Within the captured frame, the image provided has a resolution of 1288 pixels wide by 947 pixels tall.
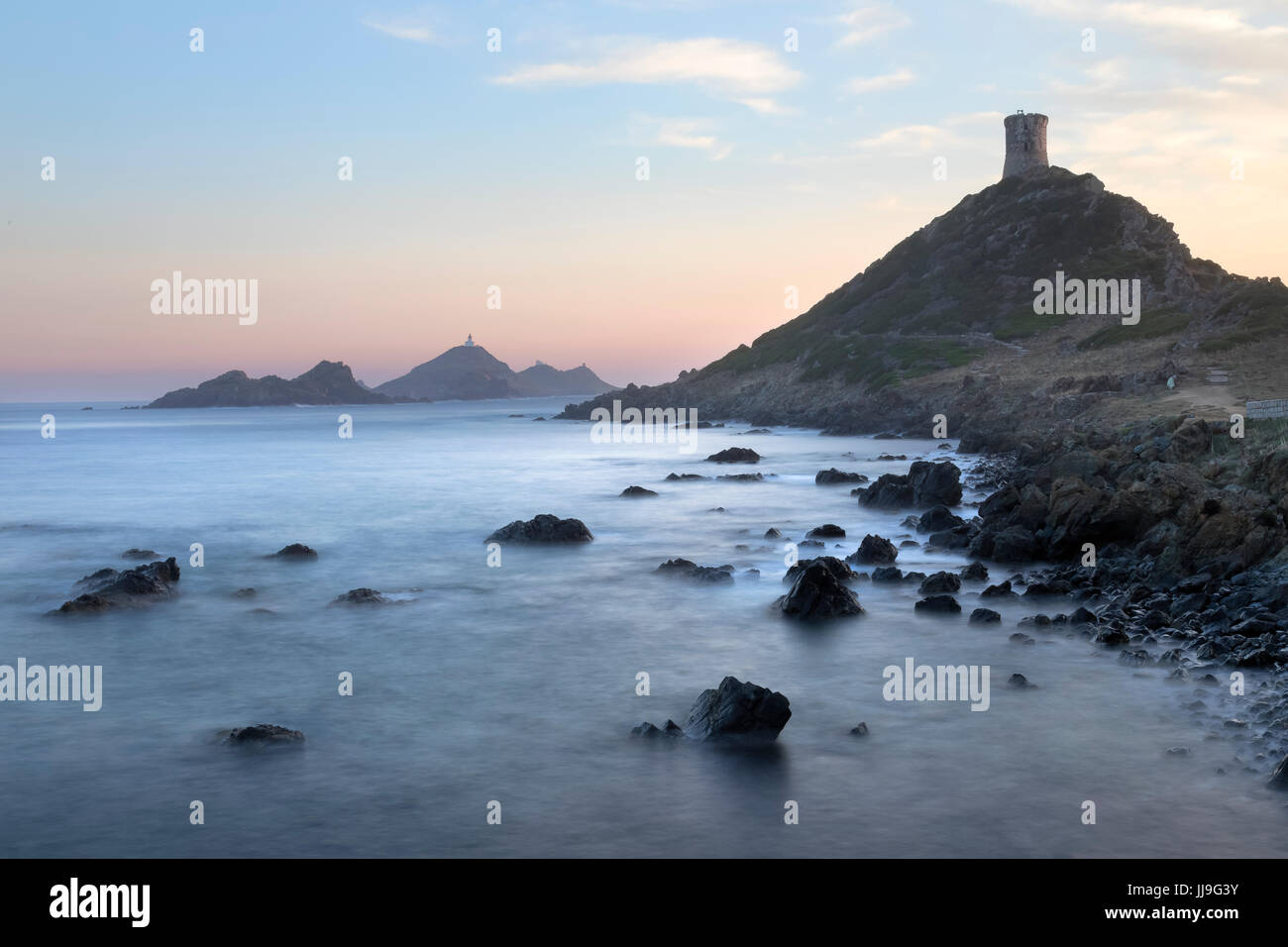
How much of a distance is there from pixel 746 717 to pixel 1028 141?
18958 centimetres

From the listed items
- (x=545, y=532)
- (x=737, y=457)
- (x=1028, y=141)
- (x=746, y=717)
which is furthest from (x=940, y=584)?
(x=1028, y=141)

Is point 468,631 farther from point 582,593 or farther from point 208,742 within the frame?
point 208,742

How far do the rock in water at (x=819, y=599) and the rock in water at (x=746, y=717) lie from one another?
8.57 m

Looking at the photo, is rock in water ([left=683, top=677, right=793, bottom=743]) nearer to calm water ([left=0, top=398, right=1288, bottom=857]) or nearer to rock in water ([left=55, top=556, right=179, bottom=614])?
calm water ([left=0, top=398, right=1288, bottom=857])

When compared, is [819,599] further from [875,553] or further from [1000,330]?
[1000,330]

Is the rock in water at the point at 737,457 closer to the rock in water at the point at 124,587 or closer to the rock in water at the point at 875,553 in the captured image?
the rock in water at the point at 875,553

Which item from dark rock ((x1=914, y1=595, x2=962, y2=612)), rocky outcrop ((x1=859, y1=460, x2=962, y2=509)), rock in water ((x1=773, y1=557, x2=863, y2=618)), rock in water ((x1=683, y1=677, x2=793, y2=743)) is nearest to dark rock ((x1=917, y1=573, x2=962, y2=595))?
dark rock ((x1=914, y1=595, x2=962, y2=612))

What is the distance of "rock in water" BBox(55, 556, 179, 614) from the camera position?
90.1ft

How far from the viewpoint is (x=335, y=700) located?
20641mm

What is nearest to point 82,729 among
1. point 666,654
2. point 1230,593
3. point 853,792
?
point 666,654

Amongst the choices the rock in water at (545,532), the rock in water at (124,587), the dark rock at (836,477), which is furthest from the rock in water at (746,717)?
the dark rock at (836,477)

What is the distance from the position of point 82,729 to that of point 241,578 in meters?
14.5

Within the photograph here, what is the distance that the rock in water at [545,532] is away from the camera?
129ft

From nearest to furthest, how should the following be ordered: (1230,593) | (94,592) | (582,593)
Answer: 1. (1230,593)
2. (94,592)
3. (582,593)
